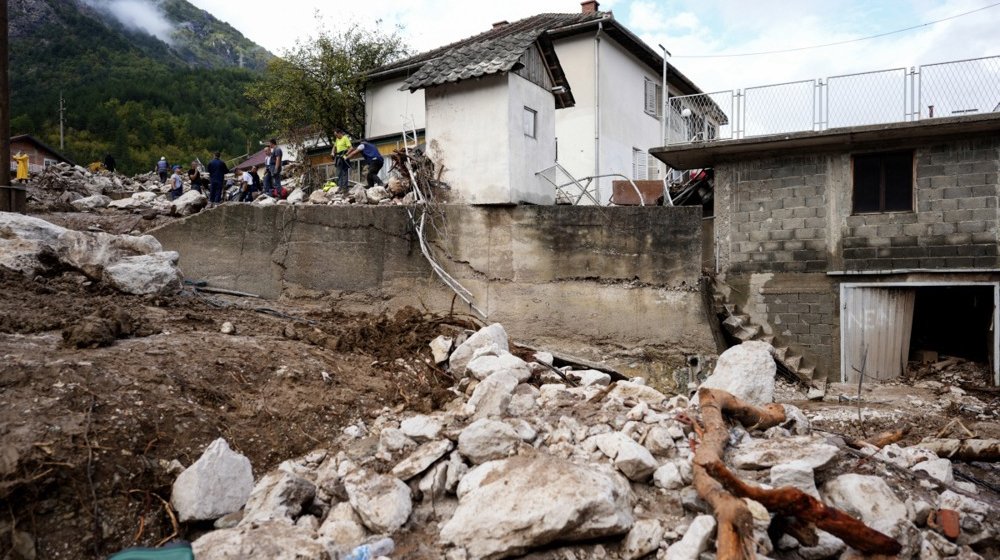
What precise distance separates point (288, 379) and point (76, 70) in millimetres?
64767

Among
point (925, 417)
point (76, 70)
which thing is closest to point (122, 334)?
point (925, 417)

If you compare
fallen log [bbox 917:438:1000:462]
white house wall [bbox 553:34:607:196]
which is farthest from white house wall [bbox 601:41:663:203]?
fallen log [bbox 917:438:1000:462]

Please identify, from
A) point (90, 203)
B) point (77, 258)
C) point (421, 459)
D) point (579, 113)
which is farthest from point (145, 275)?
point (579, 113)

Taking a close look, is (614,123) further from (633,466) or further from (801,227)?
(633,466)

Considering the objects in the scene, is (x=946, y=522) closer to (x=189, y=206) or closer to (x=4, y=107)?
(x=4, y=107)

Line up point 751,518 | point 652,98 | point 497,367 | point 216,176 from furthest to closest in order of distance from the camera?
1. point 652,98
2. point 216,176
3. point 497,367
4. point 751,518

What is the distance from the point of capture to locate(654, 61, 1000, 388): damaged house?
9.97m

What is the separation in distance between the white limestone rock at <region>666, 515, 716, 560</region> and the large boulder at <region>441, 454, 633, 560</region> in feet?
0.93

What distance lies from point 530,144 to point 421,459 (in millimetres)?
7326

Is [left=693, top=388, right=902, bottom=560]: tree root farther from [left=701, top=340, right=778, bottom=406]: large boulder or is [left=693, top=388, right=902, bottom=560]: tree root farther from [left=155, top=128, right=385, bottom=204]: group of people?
[left=155, top=128, right=385, bottom=204]: group of people

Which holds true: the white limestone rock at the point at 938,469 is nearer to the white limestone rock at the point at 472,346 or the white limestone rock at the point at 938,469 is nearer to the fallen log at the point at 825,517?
the fallen log at the point at 825,517

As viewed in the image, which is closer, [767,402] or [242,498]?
[242,498]

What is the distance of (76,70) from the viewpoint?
55.2m

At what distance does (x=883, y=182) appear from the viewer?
10578mm
